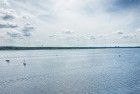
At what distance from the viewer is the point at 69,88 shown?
50.2 m

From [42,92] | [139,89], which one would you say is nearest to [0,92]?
[42,92]

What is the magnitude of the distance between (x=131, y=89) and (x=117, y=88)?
10.4 ft

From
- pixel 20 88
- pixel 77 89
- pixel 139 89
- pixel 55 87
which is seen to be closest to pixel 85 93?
pixel 77 89

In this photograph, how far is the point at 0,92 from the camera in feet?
155

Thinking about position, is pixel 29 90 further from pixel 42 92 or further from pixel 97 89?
pixel 97 89

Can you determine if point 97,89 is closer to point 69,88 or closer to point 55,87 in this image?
point 69,88

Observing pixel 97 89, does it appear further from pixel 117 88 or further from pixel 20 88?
pixel 20 88

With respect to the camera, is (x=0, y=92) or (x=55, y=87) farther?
(x=55, y=87)

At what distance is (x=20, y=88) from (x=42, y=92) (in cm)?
740

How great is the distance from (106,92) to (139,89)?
7956mm

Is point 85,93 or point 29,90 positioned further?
point 29,90

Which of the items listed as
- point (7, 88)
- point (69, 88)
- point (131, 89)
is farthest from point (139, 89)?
point (7, 88)

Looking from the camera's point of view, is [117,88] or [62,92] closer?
[62,92]

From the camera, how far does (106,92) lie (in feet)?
154
